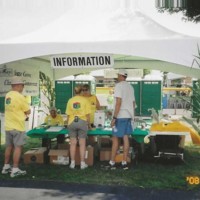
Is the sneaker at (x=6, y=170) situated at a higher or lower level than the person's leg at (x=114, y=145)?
lower

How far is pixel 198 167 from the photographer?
743 cm

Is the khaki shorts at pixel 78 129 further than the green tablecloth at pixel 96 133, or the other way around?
the green tablecloth at pixel 96 133

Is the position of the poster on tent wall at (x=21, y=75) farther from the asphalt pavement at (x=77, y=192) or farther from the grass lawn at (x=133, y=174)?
the asphalt pavement at (x=77, y=192)

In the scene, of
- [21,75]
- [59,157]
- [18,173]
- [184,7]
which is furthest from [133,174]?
[184,7]

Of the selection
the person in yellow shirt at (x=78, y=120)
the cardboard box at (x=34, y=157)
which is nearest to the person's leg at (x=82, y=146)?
the person in yellow shirt at (x=78, y=120)

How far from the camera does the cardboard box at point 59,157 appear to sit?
7.37m

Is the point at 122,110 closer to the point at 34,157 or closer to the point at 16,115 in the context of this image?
the point at 16,115

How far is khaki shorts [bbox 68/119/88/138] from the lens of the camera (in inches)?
268

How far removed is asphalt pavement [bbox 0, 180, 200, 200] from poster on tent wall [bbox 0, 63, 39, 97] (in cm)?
307

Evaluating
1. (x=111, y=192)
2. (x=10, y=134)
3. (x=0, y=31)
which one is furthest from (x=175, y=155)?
(x=0, y=31)

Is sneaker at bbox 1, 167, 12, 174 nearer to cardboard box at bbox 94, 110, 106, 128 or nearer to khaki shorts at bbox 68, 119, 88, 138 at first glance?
khaki shorts at bbox 68, 119, 88, 138

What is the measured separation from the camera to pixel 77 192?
561 cm

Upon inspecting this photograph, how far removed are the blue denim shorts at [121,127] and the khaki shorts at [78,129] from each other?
0.54 m

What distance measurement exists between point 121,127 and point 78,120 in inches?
31.7
